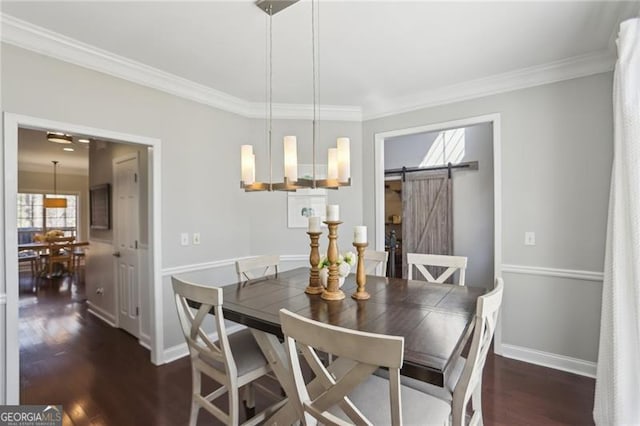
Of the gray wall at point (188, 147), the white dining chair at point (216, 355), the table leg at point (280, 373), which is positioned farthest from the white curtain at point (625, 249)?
the gray wall at point (188, 147)

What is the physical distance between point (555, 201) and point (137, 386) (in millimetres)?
3736

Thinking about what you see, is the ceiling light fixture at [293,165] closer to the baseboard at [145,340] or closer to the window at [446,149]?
the baseboard at [145,340]

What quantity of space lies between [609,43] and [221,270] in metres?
3.83

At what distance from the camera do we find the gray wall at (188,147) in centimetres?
212

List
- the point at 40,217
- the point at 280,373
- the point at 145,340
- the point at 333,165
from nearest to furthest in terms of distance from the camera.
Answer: the point at 280,373 < the point at 333,165 < the point at 145,340 < the point at 40,217

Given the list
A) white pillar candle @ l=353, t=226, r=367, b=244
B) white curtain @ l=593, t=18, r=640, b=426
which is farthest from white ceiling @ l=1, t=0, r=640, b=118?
white pillar candle @ l=353, t=226, r=367, b=244

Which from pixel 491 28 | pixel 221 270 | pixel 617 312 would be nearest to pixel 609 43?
pixel 491 28

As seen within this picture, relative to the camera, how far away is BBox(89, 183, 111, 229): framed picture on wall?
386cm

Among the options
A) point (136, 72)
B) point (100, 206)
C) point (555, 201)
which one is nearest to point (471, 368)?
point (555, 201)

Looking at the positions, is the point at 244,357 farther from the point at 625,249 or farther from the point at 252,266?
the point at 625,249

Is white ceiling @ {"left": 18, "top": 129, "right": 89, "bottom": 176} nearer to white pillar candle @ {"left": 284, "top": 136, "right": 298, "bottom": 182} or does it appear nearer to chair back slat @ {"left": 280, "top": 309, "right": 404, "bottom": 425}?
white pillar candle @ {"left": 284, "top": 136, "right": 298, "bottom": 182}

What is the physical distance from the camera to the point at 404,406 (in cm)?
130

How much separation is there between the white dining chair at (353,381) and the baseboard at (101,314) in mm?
3434

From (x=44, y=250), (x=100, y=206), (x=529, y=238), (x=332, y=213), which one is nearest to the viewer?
(x=332, y=213)
